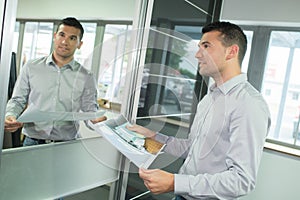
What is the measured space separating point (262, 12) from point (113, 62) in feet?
5.61

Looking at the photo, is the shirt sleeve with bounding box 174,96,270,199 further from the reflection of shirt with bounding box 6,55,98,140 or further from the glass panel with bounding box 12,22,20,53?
the glass panel with bounding box 12,22,20,53

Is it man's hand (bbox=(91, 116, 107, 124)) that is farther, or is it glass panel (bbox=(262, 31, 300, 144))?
glass panel (bbox=(262, 31, 300, 144))

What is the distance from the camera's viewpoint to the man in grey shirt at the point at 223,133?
1.04m

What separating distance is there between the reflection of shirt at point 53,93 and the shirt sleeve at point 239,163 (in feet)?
1.97

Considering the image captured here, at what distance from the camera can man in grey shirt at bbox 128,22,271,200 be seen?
1045 mm

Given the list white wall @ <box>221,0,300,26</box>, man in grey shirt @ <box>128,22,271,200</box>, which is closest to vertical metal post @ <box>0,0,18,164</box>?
man in grey shirt @ <box>128,22,271,200</box>

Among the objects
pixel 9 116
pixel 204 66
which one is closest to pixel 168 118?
pixel 204 66

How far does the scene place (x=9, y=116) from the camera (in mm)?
1168

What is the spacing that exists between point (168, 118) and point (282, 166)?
1141mm

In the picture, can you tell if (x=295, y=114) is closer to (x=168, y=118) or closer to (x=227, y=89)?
(x=168, y=118)

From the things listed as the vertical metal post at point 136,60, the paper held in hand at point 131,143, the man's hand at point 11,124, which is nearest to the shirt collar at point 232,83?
the paper held in hand at point 131,143

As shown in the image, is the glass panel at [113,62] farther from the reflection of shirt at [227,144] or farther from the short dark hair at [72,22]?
the reflection of shirt at [227,144]

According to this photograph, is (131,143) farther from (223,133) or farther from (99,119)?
(223,133)

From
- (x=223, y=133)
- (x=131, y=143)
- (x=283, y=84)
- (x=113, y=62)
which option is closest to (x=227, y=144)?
(x=223, y=133)
